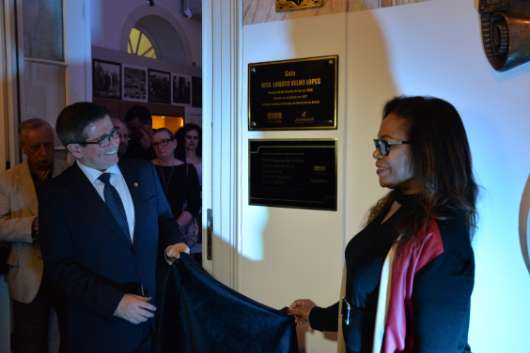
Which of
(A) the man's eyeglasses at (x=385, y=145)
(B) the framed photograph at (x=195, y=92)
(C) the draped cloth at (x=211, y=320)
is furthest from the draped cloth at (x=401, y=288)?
(B) the framed photograph at (x=195, y=92)

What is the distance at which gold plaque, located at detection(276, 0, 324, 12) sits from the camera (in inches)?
83.9

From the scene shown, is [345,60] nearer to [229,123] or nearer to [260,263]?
[229,123]

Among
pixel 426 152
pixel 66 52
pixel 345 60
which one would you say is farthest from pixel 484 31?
pixel 66 52

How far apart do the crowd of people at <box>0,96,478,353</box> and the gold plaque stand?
77cm

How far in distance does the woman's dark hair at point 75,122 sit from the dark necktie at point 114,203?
18 cm

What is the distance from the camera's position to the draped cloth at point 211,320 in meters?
1.79

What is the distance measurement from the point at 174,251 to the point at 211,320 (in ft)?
1.05

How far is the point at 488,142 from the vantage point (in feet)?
5.93

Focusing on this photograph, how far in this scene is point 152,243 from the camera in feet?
7.10

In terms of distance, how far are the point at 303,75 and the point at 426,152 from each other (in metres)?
0.94

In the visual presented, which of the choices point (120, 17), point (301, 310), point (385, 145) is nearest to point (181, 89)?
point (120, 17)

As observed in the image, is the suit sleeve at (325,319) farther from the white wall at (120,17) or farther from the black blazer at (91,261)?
the white wall at (120,17)

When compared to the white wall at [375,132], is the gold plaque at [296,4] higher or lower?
higher

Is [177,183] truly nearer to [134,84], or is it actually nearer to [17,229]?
[17,229]
